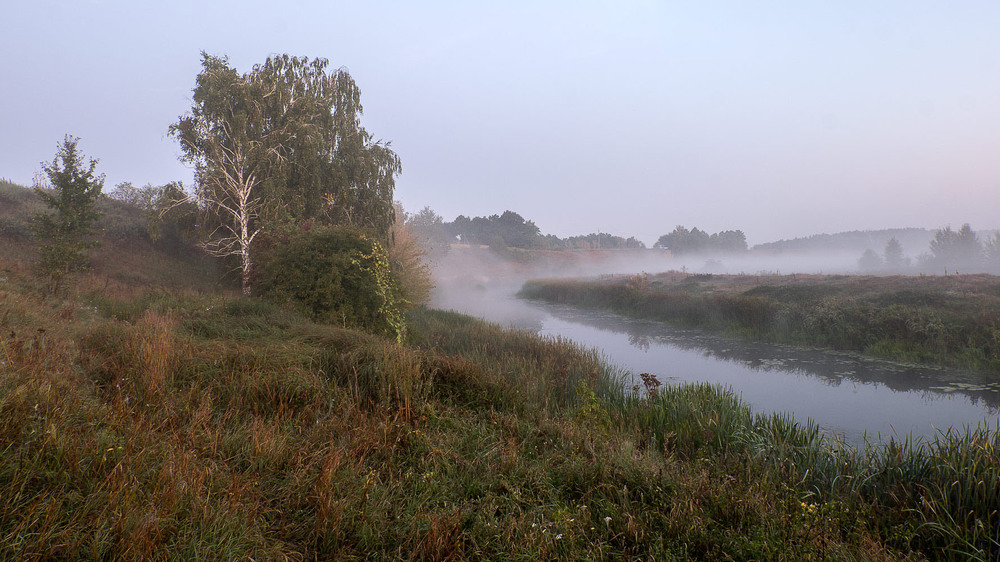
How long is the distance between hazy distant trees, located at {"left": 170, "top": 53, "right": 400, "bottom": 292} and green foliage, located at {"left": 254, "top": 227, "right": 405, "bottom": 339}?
4514 millimetres

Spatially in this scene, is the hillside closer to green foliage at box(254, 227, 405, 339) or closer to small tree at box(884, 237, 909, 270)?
green foliage at box(254, 227, 405, 339)

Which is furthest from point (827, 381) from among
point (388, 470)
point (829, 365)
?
point (388, 470)

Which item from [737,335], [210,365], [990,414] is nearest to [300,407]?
[210,365]

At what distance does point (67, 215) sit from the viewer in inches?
455

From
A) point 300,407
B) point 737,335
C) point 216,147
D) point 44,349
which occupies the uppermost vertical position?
point 216,147

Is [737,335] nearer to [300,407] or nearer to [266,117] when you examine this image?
[300,407]

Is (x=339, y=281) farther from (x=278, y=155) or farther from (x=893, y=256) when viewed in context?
(x=893, y=256)

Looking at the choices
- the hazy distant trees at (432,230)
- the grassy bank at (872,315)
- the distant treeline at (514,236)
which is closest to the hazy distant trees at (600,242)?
the distant treeline at (514,236)

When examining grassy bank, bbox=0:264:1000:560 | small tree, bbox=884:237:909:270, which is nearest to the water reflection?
grassy bank, bbox=0:264:1000:560

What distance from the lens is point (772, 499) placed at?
3.52 meters

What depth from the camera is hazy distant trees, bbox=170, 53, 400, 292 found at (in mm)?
15875

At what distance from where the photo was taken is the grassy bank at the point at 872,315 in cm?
1153

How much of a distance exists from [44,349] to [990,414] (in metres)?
13.7

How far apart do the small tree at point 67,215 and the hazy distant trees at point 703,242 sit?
95.5 metres
